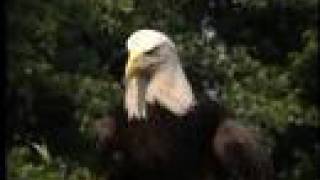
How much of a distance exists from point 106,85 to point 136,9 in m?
0.14

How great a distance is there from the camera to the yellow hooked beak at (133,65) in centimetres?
178

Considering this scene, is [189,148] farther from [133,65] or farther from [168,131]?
[133,65]

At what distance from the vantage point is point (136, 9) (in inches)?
71.6

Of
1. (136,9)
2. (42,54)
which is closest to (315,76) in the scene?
(136,9)

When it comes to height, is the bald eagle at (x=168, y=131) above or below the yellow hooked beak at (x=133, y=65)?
below

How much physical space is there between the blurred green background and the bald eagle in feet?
0.07

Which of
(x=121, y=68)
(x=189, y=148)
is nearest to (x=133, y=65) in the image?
(x=121, y=68)

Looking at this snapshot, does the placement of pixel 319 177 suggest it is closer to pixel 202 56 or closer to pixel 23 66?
pixel 202 56

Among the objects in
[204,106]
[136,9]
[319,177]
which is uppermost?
[136,9]

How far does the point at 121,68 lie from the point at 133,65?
0.02 meters

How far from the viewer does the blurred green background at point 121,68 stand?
179cm

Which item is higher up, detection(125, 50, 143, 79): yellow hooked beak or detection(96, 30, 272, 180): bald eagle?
detection(125, 50, 143, 79): yellow hooked beak

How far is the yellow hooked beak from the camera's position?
5.84 ft

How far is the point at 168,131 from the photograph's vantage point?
5.81 feet
